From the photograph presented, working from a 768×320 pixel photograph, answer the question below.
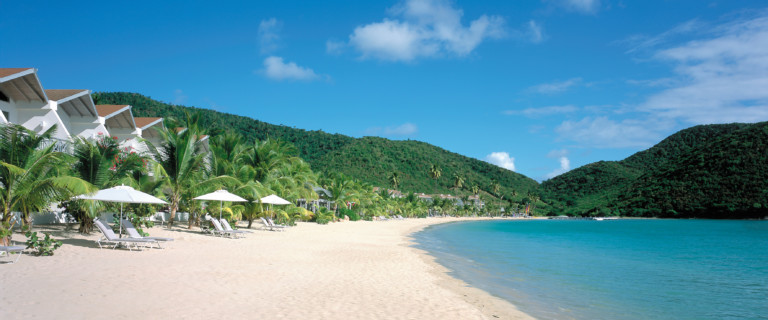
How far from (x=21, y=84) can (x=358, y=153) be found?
3133 inches

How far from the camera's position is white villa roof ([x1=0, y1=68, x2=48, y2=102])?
1697 centimetres

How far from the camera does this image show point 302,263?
11867 millimetres

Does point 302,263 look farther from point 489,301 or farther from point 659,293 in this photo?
point 659,293

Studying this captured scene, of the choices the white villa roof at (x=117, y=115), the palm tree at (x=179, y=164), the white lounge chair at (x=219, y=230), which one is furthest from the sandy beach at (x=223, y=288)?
the white villa roof at (x=117, y=115)

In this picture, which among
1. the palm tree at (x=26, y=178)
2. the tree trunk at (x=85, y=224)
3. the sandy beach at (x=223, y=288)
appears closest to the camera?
the sandy beach at (x=223, y=288)

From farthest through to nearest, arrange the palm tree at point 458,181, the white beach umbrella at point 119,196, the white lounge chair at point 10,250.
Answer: the palm tree at point 458,181 < the white beach umbrella at point 119,196 < the white lounge chair at point 10,250

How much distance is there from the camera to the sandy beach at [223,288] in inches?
248

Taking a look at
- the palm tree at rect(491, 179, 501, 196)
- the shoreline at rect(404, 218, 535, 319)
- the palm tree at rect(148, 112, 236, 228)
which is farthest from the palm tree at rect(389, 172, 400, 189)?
the shoreline at rect(404, 218, 535, 319)

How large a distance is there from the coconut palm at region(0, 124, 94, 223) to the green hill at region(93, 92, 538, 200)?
6261cm

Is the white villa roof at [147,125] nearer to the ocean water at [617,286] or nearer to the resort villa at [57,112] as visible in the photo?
the resort villa at [57,112]

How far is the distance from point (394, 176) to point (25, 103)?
6873 cm

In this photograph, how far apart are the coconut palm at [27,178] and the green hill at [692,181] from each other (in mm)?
106202

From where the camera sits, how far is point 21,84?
707 inches

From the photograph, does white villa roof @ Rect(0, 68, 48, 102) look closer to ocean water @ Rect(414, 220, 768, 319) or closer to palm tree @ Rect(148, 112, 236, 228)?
palm tree @ Rect(148, 112, 236, 228)
